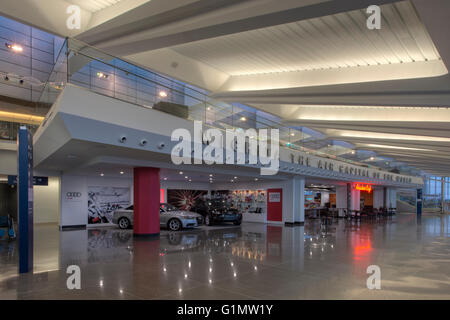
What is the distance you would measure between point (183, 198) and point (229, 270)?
48.4 ft

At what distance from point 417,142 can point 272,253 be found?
1055 cm

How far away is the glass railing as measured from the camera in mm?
7445

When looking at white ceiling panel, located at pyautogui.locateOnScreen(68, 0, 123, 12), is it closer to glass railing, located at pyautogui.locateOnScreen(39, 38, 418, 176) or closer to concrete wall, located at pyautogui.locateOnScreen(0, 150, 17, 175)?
glass railing, located at pyautogui.locateOnScreen(39, 38, 418, 176)

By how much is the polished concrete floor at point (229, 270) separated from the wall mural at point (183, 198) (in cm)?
987

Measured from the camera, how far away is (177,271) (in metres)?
6.32

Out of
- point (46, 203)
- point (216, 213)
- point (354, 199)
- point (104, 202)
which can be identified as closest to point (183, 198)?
point (216, 213)

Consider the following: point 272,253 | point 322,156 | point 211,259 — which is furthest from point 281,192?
point 211,259

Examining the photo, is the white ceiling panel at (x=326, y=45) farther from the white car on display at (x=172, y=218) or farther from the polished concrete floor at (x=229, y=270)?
the white car on display at (x=172, y=218)

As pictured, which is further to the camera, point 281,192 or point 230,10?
point 281,192

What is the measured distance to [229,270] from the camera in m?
6.42

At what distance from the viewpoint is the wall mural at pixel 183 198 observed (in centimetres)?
2031

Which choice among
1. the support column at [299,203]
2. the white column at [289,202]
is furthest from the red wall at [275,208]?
the support column at [299,203]
